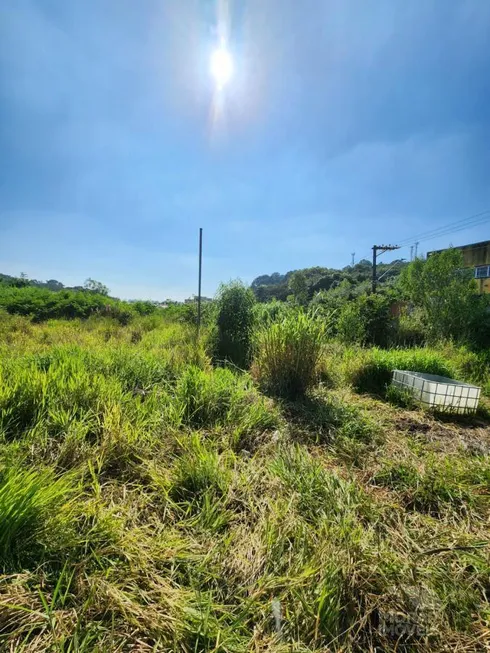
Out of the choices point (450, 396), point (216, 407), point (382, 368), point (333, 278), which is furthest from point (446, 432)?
point (333, 278)

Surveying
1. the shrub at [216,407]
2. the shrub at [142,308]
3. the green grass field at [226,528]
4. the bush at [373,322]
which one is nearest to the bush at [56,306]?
the shrub at [142,308]

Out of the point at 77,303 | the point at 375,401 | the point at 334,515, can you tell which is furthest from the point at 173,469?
the point at 77,303

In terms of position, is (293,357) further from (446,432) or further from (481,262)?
(481,262)

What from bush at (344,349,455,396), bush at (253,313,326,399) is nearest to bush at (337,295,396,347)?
bush at (344,349,455,396)

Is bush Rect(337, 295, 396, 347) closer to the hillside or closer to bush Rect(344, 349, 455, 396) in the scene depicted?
bush Rect(344, 349, 455, 396)

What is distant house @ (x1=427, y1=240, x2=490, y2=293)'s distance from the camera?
1388 centimetres

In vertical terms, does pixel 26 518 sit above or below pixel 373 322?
below

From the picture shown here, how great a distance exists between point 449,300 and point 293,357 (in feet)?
20.9

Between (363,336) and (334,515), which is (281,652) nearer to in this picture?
(334,515)

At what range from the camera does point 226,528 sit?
1.36 m

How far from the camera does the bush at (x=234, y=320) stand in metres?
5.43

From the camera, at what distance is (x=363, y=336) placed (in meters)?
6.89

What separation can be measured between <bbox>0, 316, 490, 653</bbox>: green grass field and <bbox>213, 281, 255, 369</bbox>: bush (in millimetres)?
2932

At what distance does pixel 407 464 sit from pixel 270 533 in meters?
1.15
